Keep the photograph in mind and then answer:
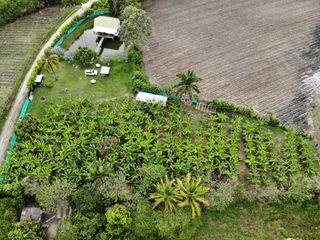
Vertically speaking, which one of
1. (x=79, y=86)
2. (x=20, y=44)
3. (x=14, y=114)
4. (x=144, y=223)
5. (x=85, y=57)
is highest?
(x=20, y=44)

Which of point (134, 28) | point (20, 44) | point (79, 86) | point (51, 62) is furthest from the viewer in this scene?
point (20, 44)

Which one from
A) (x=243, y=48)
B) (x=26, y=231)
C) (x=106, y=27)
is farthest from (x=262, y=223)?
(x=106, y=27)

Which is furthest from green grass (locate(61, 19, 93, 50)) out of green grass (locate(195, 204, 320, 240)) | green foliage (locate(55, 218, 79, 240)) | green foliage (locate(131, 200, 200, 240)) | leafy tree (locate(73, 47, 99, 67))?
green grass (locate(195, 204, 320, 240))

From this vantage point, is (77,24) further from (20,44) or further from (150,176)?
(150,176)

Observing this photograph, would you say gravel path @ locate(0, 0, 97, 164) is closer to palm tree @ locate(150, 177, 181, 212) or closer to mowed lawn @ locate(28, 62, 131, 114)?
mowed lawn @ locate(28, 62, 131, 114)

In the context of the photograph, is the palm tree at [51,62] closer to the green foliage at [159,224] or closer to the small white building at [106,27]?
the small white building at [106,27]

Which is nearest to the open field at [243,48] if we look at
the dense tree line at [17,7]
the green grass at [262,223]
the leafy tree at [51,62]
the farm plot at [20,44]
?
the green grass at [262,223]
